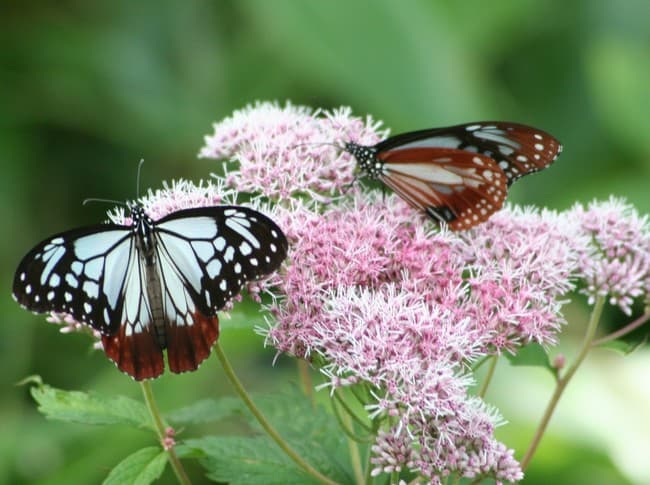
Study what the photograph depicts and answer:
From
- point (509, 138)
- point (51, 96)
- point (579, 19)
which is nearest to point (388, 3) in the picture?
point (579, 19)

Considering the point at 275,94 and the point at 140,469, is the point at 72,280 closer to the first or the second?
the point at 140,469

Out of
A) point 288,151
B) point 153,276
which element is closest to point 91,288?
point 153,276

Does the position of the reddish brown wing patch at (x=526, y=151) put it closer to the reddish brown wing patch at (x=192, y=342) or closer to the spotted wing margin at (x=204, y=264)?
the spotted wing margin at (x=204, y=264)

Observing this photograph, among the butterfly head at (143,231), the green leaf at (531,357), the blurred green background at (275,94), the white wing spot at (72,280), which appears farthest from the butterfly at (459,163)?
the blurred green background at (275,94)

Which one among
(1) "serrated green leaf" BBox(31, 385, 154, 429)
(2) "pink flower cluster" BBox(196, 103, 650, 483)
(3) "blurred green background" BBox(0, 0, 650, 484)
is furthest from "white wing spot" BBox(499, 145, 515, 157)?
(3) "blurred green background" BBox(0, 0, 650, 484)

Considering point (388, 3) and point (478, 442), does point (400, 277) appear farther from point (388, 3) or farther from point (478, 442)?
point (388, 3)
